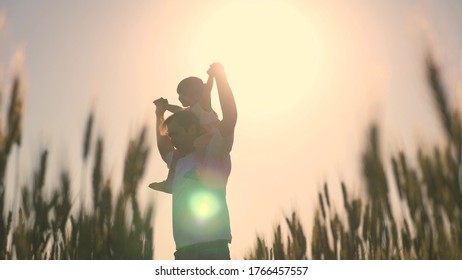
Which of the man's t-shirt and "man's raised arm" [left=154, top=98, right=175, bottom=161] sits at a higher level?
"man's raised arm" [left=154, top=98, right=175, bottom=161]

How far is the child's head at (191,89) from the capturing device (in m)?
1.49

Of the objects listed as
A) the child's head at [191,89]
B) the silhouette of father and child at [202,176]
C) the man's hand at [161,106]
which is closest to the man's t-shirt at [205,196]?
the silhouette of father and child at [202,176]

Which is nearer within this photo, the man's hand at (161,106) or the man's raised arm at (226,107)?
the man's raised arm at (226,107)

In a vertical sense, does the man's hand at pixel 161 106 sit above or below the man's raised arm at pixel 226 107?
above

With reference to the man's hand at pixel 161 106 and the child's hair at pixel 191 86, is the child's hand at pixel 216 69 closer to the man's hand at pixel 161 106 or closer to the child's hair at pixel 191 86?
the child's hair at pixel 191 86

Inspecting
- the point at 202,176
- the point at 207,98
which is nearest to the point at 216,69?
the point at 207,98

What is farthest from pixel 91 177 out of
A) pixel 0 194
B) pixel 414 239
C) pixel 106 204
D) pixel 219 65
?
pixel 414 239

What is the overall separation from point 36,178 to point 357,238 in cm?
84

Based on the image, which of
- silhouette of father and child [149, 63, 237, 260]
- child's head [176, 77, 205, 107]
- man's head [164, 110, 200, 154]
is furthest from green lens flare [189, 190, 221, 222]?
child's head [176, 77, 205, 107]

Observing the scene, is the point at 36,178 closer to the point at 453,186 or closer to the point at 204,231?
the point at 204,231

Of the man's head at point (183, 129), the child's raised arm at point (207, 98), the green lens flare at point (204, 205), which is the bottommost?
the green lens flare at point (204, 205)

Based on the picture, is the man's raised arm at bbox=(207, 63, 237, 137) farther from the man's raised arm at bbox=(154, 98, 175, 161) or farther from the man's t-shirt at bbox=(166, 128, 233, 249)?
the man's raised arm at bbox=(154, 98, 175, 161)

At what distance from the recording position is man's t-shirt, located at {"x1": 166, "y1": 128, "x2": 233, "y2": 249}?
55.1 inches

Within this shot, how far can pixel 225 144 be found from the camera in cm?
139
